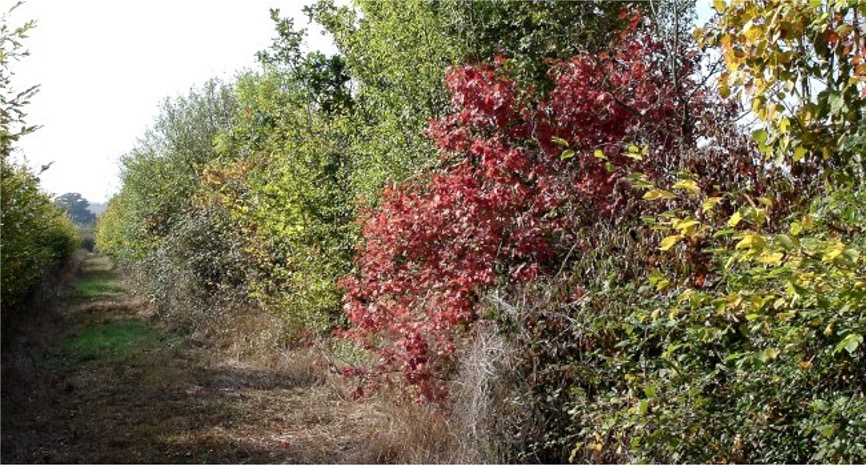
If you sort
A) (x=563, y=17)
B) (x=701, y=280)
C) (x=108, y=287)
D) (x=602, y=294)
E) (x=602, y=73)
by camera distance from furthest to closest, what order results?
(x=108, y=287) → (x=563, y=17) → (x=602, y=73) → (x=602, y=294) → (x=701, y=280)

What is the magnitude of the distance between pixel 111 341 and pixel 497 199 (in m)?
10.1

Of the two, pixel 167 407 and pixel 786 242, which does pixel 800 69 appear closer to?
pixel 786 242

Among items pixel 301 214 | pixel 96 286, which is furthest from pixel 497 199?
pixel 96 286

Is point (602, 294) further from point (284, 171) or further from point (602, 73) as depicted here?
point (284, 171)

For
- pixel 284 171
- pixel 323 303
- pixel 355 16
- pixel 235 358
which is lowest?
Answer: pixel 235 358

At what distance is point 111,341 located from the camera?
13.4m

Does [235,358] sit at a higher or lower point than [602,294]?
lower

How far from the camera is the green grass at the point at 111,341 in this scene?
12.2m

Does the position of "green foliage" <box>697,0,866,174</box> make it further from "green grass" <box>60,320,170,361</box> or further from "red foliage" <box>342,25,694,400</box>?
"green grass" <box>60,320,170,361</box>

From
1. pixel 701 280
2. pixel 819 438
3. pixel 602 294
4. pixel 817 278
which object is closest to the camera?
pixel 817 278

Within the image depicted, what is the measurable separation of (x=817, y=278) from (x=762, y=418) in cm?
105

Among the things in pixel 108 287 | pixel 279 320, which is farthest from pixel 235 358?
pixel 108 287

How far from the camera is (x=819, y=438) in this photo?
358cm

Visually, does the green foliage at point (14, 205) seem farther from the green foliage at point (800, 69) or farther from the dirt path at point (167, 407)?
the green foliage at point (800, 69)
